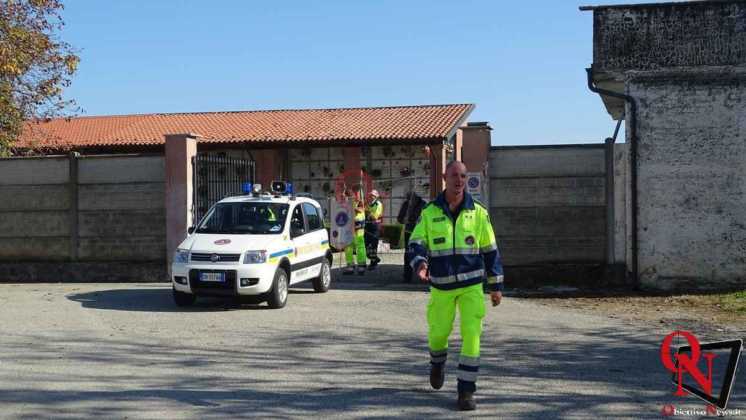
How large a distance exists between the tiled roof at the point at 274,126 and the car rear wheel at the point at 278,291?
17303 millimetres

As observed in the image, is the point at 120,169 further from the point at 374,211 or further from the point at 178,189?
the point at 374,211

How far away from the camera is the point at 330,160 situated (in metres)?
33.3

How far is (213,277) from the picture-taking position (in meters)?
12.7

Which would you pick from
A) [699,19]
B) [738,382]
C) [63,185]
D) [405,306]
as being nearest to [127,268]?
[63,185]

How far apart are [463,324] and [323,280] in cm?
850

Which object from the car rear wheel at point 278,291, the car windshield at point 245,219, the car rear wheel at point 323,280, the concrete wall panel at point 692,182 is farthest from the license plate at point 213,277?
the concrete wall panel at point 692,182

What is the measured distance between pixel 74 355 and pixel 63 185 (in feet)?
32.2

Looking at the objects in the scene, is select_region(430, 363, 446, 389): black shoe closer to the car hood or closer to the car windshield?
the car hood

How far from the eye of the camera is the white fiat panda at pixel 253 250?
41.6ft

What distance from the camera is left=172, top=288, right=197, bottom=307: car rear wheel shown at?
13133 millimetres

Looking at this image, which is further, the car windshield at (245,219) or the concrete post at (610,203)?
the concrete post at (610,203)

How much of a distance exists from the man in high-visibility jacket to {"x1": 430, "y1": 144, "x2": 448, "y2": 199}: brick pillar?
22720mm

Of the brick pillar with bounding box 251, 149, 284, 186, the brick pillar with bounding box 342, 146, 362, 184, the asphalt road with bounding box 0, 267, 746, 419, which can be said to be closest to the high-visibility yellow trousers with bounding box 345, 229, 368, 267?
the asphalt road with bounding box 0, 267, 746, 419
